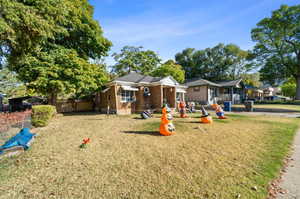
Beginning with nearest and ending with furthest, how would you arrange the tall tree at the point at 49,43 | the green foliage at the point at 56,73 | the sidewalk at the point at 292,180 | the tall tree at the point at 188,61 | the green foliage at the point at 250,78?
the sidewalk at the point at 292,180
the tall tree at the point at 49,43
the green foliage at the point at 56,73
the green foliage at the point at 250,78
the tall tree at the point at 188,61

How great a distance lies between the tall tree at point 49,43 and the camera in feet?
19.5

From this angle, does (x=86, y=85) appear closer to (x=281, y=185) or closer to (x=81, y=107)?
(x=81, y=107)

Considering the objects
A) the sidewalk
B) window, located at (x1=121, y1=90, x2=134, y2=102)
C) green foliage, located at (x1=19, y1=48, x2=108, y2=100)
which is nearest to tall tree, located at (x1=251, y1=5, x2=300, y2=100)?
window, located at (x1=121, y1=90, x2=134, y2=102)

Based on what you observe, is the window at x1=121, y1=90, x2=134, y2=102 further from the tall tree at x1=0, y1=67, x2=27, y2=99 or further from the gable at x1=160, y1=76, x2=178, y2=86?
the tall tree at x1=0, y1=67, x2=27, y2=99

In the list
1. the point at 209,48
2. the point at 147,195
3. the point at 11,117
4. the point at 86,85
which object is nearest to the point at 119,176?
the point at 147,195

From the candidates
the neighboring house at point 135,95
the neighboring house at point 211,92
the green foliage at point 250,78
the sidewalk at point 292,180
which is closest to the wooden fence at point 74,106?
the neighboring house at point 135,95

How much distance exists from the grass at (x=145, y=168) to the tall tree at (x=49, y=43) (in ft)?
18.0

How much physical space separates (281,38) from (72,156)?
36874 mm

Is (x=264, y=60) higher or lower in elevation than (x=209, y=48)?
lower

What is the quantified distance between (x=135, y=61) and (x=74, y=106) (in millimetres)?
19160

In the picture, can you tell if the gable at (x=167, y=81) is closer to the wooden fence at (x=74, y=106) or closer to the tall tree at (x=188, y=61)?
the wooden fence at (x=74, y=106)

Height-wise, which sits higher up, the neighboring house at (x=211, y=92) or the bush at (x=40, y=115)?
the neighboring house at (x=211, y=92)

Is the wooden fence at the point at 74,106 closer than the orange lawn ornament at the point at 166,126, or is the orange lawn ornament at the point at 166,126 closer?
the orange lawn ornament at the point at 166,126

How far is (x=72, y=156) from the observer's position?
13.2 feet
